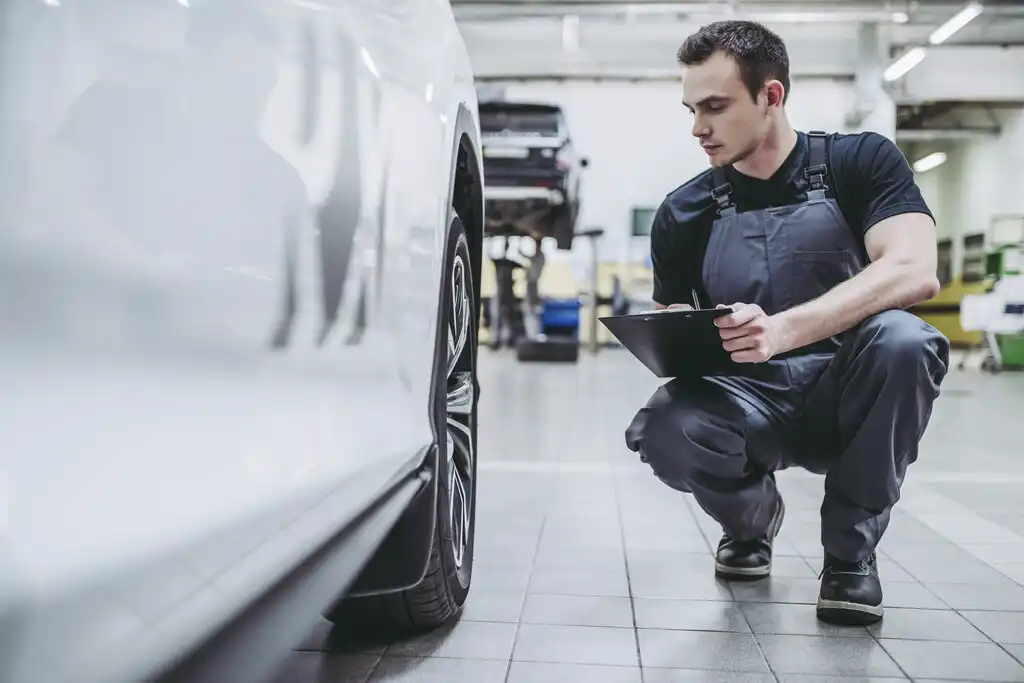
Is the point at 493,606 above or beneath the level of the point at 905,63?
beneath

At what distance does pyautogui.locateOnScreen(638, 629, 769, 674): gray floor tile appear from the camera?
1.56 metres

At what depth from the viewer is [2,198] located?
1.34 feet

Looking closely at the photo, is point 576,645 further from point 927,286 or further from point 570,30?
point 570,30

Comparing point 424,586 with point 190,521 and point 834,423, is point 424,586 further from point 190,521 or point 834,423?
point 190,521

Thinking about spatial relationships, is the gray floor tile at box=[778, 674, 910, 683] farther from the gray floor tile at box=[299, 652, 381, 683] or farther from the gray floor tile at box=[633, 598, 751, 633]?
the gray floor tile at box=[299, 652, 381, 683]

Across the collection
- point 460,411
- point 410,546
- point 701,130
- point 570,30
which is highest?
point 570,30

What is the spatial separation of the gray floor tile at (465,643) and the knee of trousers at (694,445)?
464 millimetres

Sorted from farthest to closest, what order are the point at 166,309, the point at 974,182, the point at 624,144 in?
1. the point at 974,182
2. the point at 624,144
3. the point at 166,309

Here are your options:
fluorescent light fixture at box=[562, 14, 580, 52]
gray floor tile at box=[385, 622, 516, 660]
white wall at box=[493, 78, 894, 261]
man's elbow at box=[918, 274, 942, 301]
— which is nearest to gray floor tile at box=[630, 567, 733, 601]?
gray floor tile at box=[385, 622, 516, 660]

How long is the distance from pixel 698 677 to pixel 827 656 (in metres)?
0.26

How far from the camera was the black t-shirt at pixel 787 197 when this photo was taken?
6.17ft

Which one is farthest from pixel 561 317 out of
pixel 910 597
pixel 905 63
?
pixel 910 597

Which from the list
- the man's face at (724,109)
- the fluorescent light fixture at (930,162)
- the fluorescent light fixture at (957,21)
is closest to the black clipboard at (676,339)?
the man's face at (724,109)

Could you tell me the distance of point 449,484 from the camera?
5.09ft
